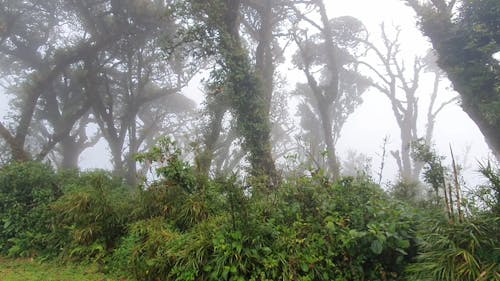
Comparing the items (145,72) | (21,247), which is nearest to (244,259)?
(21,247)

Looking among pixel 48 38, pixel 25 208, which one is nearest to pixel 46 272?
pixel 25 208

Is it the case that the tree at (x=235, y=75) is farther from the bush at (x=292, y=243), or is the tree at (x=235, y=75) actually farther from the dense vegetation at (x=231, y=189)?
the bush at (x=292, y=243)

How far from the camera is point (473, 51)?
357 inches

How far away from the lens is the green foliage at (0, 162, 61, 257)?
16.8 ft

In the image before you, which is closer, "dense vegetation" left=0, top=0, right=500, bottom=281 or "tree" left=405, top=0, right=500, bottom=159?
"dense vegetation" left=0, top=0, right=500, bottom=281

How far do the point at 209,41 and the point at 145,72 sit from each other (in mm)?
7812

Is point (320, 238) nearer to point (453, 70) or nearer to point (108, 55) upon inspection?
point (453, 70)

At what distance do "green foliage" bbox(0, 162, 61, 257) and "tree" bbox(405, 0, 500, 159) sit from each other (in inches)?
486

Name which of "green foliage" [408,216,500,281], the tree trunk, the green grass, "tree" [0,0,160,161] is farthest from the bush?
"tree" [0,0,160,161]

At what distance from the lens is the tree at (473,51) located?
8562 mm

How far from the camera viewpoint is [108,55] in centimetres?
1509

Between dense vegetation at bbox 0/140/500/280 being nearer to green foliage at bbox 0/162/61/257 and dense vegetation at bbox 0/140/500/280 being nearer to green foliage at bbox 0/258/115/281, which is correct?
green foliage at bbox 0/162/61/257

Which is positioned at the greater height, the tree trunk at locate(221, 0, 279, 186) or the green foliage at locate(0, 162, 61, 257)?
the tree trunk at locate(221, 0, 279, 186)

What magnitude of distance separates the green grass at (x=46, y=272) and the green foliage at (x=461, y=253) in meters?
4.15
